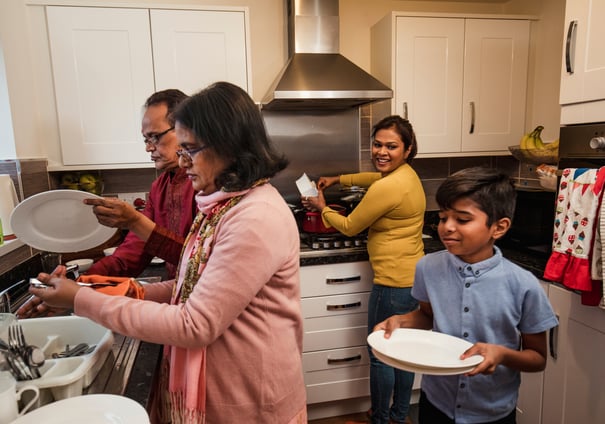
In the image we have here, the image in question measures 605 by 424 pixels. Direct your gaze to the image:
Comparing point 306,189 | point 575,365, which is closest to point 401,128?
point 306,189

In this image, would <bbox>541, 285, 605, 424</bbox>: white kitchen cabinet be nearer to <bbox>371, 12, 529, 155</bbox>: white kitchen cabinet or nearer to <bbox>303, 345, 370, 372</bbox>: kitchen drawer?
<bbox>303, 345, 370, 372</bbox>: kitchen drawer

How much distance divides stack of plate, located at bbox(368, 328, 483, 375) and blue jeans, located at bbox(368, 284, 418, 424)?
2.41 ft

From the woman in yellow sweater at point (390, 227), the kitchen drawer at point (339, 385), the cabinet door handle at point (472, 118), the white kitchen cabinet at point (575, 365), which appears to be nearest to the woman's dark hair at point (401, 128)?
the woman in yellow sweater at point (390, 227)

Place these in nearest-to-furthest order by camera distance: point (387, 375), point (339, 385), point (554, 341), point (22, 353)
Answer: point (22, 353)
point (554, 341)
point (387, 375)
point (339, 385)

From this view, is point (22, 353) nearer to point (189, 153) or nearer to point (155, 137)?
point (189, 153)

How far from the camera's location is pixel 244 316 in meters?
0.88

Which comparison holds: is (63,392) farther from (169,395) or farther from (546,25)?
(546,25)

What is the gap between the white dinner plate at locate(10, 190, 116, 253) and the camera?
3.84ft

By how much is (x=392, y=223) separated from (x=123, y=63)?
4.85ft

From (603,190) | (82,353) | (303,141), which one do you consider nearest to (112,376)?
(82,353)

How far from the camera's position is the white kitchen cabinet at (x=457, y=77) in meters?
2.29

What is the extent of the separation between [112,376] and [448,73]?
86.0 inches

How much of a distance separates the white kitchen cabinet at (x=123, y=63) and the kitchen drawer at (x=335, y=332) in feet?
3.95

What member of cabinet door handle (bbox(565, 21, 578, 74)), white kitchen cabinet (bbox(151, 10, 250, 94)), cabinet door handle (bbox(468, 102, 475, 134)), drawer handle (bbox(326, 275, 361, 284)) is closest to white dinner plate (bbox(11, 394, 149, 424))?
drawer handle (bbox(326, 275, 361, 284))
